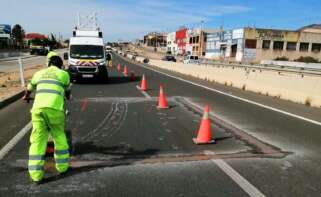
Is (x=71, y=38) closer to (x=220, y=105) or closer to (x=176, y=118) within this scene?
(x=220, y=105)

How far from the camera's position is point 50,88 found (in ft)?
16.8

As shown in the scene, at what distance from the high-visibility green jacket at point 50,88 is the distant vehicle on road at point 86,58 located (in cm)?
1569

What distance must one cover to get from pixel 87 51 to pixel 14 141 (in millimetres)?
14512

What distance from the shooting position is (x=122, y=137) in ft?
25.5

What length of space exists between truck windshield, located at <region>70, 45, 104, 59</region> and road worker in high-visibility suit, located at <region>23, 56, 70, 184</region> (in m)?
16.1

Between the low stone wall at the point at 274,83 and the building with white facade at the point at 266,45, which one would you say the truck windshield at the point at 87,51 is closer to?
the low stone wall at the point at 274,83

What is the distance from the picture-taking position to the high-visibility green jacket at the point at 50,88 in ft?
16.6

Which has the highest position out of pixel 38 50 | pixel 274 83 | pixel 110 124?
pixel 274 83

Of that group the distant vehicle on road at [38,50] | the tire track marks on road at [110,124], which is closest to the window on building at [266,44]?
the distant vehicle on road at [38,50]

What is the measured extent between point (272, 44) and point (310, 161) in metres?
83.7

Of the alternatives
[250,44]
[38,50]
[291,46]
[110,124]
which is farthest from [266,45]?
[110,124]

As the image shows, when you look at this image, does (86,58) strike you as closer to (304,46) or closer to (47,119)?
(47,119)

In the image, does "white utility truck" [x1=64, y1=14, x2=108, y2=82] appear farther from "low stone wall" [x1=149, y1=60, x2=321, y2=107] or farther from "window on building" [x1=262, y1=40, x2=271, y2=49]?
"window on building" [x1=262, y1=40, x2=271, y2=49]

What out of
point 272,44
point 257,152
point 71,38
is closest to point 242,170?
point 257,152
